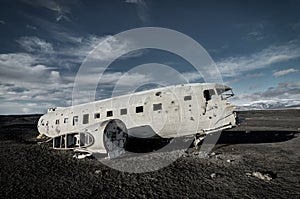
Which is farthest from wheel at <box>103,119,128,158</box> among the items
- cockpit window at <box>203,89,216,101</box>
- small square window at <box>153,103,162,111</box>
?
cockpit window at <box>203,89,216,101</box>

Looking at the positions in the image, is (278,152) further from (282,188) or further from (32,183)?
(32,183)

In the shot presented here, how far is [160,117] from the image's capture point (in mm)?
13727

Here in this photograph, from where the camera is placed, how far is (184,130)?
535 inches

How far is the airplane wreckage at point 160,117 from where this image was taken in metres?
12.6

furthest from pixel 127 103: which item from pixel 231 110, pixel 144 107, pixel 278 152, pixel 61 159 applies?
pixel 278 152

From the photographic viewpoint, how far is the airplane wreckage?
495 inches

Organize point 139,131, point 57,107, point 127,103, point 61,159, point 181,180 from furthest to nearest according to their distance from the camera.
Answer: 1. point 57,107
2. point 127,103
3. point 139,131
4. point 61,159
5. point 181,180

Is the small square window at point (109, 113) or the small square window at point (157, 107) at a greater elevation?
the small square window at point (157, 107)

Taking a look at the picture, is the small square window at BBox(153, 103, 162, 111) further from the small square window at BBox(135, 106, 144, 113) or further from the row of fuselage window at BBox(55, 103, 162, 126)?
the small square window at BBox(135, 106, 144, 113)

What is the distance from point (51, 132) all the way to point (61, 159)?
7.66 metres

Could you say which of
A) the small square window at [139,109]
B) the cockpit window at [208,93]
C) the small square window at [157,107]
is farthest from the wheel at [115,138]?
the cockpit window at [208,93]

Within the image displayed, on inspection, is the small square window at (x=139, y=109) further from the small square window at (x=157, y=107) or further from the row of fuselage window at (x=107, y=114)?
the small square window at (x=157, y=107)

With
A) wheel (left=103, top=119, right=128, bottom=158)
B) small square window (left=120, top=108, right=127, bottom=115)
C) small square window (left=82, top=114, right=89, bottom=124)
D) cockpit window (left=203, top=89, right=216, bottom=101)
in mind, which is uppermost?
cockpit window (left=203, top=89, right=216, bottom=101)

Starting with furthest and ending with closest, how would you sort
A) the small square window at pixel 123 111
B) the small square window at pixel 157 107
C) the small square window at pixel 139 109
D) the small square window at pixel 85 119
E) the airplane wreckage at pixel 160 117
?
the small square window at pixel 85 119 → the small square window at pixel 123 111 → the small square window at pixel 139 109 → the small square window at pixel 157 107 → the airplane wreckage at pixel 160 117
